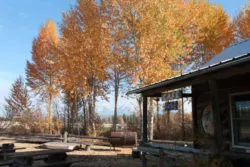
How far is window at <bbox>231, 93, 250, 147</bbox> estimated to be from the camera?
734 cm

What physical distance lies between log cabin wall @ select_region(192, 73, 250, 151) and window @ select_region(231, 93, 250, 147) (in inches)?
6.5

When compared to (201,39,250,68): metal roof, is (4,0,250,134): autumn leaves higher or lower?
higher

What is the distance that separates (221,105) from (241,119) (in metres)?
0.94

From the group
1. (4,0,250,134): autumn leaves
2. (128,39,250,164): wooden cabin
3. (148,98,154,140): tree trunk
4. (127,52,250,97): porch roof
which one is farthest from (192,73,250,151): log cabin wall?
(148,98,154,140): tree trunk

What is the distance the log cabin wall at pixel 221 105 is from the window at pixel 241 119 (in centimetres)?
16

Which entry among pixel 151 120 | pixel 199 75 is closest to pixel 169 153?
pixel 199 75

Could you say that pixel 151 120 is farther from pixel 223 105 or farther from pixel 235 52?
pixel 235 52

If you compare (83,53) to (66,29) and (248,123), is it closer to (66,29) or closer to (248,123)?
(66,29)

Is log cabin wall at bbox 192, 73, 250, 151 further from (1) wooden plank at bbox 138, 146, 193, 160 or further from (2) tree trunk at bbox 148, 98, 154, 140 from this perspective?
(2) tree trunk at bbox 148, 98, 154, 140

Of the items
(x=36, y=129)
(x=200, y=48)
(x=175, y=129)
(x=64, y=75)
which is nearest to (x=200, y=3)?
(x=200, y=48)

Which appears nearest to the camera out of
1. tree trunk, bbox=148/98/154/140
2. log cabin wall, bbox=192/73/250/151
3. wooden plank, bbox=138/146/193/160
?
wooden plank, bbox=138/146/193/160

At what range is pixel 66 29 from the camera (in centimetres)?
1700

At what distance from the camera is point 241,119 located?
24.6ft

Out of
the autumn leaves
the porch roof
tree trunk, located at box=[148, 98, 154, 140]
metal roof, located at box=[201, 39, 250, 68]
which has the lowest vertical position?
tree trunk, located at box=[148, 98, 154, 140]
